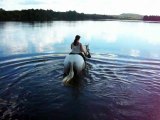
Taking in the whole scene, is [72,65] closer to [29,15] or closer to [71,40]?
[71,40]

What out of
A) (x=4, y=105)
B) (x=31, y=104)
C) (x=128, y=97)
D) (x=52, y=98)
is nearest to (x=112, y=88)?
(x=128, y=97)

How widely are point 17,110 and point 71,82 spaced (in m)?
5.28

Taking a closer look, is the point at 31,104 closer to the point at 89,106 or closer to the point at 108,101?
the point at 89,106

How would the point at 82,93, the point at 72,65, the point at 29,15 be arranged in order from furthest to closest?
1. the point at 29,15
2. the point at 72,65
3. the point at 82,93

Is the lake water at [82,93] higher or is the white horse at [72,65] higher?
the white horse at [72,65]

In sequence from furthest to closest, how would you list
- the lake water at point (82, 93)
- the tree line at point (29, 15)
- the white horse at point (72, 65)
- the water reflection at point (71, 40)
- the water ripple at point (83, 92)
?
1. the tree line at point (29, 15)
2. the water reflection at point (71, 40)
3. the white horse at point (72, 65)
4. the water ripple at point (83, 92)
5. the lake water at point (82, 93)

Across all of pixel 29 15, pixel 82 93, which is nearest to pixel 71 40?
pixel 82 93

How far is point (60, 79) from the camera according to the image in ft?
52.2

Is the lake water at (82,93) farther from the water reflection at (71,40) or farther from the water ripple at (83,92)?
the water reflection at (71,40)

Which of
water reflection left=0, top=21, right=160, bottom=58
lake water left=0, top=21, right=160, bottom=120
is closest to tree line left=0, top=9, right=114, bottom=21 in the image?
water reflection left=0, top=21, right=160, bottom=58

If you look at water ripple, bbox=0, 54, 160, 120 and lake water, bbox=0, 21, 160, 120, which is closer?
lake water, bbox=0, 21, 160, 120

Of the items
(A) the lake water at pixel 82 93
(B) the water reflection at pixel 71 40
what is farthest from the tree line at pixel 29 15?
(A) the lake water at pixel 82 93

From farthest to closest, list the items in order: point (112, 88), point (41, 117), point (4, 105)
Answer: point (112, 88)
point (4, 105)
point (41, 117)

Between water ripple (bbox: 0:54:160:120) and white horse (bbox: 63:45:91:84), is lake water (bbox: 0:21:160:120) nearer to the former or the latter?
water ripple (bbox: 0:54:160:120)
